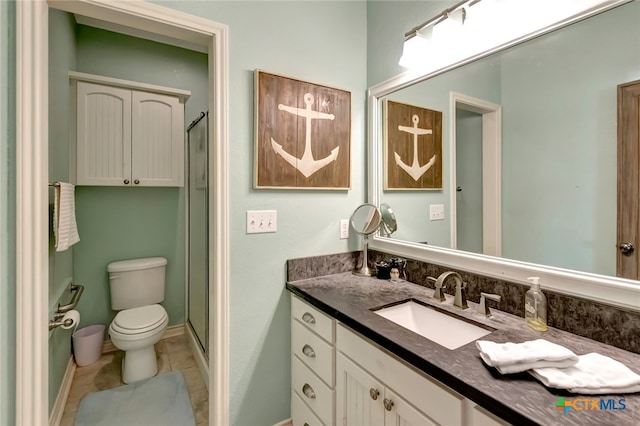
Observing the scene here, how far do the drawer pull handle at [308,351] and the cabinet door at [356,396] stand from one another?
19 centimetres

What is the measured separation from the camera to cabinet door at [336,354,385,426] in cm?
100

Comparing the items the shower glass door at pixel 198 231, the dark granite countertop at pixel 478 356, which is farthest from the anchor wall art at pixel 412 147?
the shower glass door at pixel 198 231

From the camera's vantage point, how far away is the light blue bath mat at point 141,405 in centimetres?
171

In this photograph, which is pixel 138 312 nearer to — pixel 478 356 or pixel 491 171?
pixel 478 356

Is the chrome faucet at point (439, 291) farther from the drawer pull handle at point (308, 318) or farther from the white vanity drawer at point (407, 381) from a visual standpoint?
the drawer pull handle at point (308, 318)

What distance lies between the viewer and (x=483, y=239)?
4.22 feet

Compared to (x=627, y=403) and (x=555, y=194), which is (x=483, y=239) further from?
(x=627, y=403)

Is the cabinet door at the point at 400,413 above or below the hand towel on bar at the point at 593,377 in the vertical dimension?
below

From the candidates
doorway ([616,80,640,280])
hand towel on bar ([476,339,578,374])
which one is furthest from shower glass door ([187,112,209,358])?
doorway ([616,80,640,280])

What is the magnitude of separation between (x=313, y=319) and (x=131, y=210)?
204cm

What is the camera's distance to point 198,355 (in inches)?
88.8

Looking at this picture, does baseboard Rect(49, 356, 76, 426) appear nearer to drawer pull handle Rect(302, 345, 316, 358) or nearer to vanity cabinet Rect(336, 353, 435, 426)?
drawer pull handle Rect(302, 345, 316, 358)

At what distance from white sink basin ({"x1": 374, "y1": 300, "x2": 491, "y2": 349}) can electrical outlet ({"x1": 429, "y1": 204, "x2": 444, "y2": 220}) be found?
47 cm
